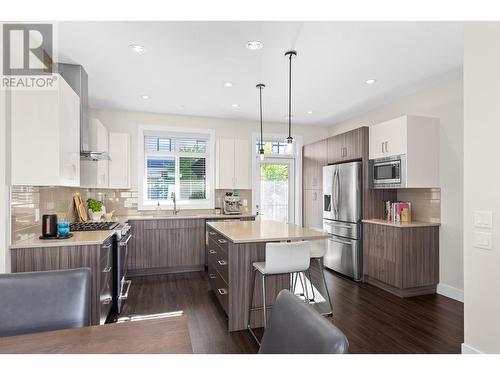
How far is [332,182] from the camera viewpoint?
14.4ft

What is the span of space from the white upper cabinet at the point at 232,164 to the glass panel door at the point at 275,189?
0.42 metres

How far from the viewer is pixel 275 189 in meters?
5.53

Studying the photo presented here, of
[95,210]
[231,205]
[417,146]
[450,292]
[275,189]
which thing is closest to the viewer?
[450,292]

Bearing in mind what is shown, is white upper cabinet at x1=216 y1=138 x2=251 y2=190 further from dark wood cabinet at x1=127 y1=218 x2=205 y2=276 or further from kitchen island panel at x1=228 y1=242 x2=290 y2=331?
kitchen island panel at x1=228 y1=242 x2=290 y2=331

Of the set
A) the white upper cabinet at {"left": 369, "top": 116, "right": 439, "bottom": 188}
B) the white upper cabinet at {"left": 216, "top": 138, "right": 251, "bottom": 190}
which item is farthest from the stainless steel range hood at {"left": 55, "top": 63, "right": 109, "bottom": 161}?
the white upper cabinet at {"left": 369, "top": 116, "right": 439, "bottom": 188}

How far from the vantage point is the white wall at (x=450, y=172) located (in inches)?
126

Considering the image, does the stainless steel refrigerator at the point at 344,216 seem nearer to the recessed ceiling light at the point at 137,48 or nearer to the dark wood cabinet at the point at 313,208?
the dark wood cabinet at the point at 313,208

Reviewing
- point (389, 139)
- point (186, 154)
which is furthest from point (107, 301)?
point (389, 139)

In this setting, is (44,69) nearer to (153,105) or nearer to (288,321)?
(153,105)

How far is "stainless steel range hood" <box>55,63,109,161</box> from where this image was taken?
2.90m

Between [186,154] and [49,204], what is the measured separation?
2.54 metres

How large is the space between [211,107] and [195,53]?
70.2 inches

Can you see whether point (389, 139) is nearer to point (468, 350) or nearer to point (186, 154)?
point (468, 350)
